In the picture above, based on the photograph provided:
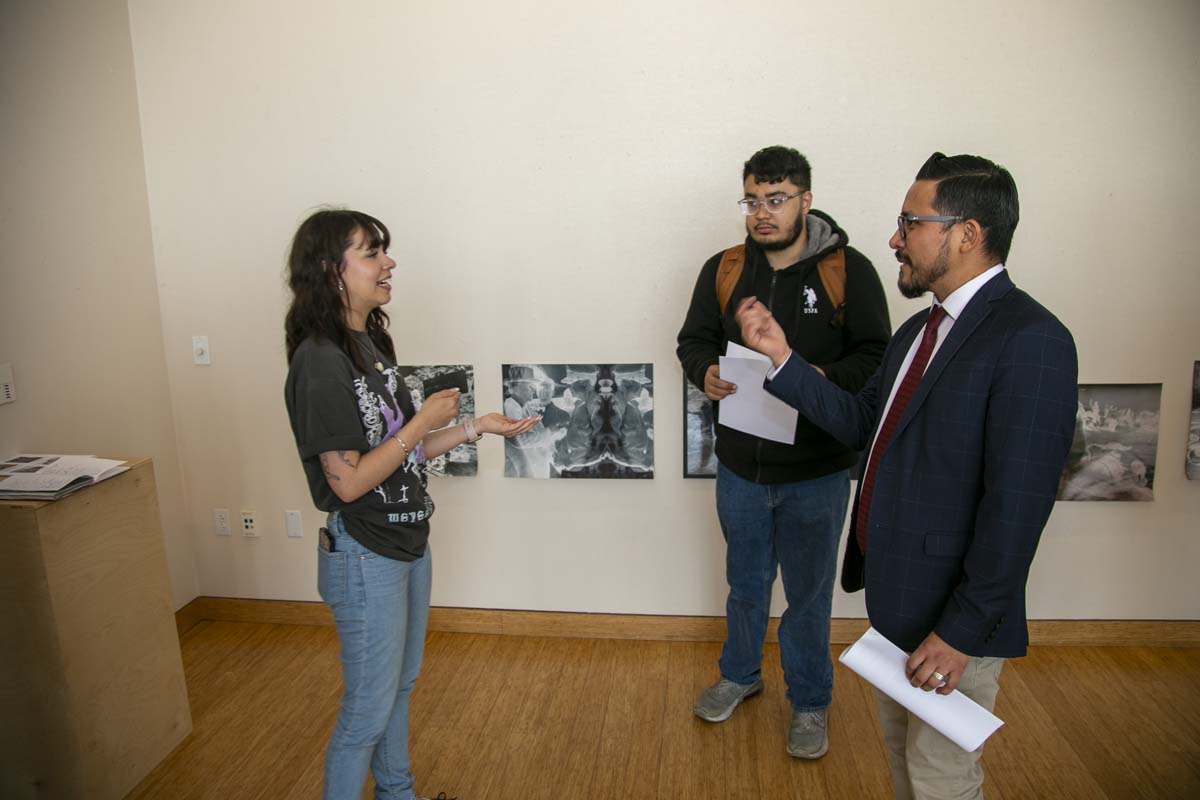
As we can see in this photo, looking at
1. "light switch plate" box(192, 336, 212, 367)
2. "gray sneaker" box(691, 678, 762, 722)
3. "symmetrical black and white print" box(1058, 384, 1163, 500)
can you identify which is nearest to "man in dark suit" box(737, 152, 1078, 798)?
"gray sneaker" box(691, 678, 762, 722)

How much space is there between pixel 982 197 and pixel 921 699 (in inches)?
40.9

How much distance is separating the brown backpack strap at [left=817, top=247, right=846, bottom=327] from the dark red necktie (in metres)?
0.70

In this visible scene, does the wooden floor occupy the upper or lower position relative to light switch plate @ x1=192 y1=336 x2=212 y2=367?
lower

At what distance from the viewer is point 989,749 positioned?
268 cm

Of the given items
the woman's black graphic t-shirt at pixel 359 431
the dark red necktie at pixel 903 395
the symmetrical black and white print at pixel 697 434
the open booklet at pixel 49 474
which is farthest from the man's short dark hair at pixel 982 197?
the open booklet at pixel 49 474

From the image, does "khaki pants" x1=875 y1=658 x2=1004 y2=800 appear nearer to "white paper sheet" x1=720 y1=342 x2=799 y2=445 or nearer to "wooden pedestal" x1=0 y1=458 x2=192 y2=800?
"white paper sheet" x1=720 y1=342 x2=799 y2=445

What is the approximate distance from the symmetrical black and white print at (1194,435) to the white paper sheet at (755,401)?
6.01 ft

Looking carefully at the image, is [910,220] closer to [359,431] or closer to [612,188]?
[359,431]

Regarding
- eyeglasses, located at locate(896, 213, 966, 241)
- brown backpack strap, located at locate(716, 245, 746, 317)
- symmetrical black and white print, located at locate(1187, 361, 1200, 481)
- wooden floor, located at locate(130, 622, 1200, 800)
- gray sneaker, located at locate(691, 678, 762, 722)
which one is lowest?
wooden floor, located at locate(130, 622, 1200, 800)

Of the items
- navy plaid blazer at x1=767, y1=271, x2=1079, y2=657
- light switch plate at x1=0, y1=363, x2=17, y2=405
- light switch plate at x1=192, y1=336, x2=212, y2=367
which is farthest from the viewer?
light switch plate at x1=192, y1=336, x2=212, y2=367

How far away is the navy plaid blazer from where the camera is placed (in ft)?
4.95

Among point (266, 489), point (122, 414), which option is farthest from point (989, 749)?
point (122, 414)

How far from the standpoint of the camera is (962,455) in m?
1.59

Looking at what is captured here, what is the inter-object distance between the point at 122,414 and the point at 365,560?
73.8 inches
